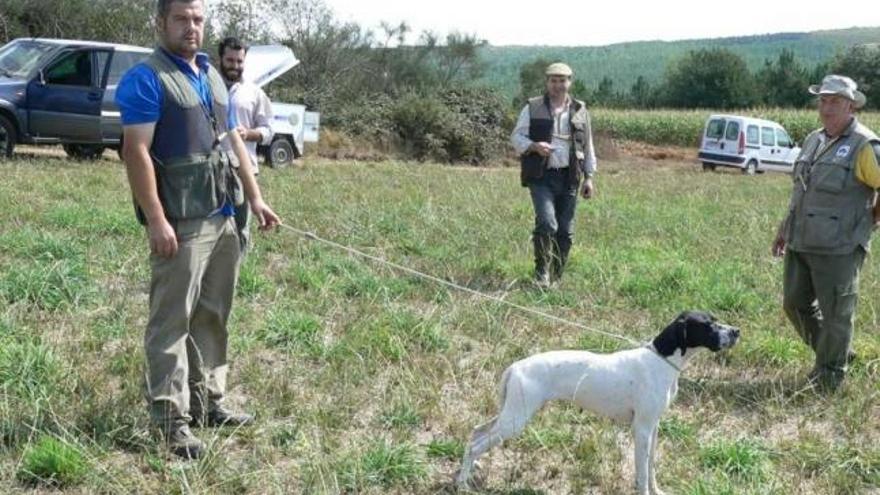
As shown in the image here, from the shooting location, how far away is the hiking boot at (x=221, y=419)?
4336mm

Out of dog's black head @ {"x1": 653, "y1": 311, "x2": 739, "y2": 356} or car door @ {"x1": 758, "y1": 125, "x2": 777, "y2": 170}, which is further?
car door @ {"x1": 758, "y1": 125, "x2": 777, "y2": 170}

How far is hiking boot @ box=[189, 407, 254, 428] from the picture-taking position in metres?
4.34

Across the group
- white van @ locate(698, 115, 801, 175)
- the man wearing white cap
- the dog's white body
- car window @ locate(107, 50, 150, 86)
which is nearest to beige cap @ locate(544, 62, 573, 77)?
the man wearing white cap

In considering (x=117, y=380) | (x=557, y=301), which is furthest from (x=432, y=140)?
(x=117, y=380)

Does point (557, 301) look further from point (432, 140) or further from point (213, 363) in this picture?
point (432, 140)

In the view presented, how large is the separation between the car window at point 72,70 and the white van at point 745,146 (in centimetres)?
2079

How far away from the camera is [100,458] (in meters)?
3.79

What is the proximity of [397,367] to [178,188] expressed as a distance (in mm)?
1827

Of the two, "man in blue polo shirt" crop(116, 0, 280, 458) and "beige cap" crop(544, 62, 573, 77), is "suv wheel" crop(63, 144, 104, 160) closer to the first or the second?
"beige cap" crop(544, 62, 573, 77)

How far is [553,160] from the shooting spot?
25.8ft

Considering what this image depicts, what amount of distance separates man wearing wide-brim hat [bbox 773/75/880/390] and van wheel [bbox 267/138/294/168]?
14.6 metres

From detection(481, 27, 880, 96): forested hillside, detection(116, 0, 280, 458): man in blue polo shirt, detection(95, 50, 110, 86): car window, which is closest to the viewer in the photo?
detection(116, 0, 280, 458): man in blue polo shirt

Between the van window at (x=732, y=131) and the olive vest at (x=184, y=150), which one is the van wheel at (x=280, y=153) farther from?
the van window at (x=732, y=131)

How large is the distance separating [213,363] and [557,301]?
11.2 feet
